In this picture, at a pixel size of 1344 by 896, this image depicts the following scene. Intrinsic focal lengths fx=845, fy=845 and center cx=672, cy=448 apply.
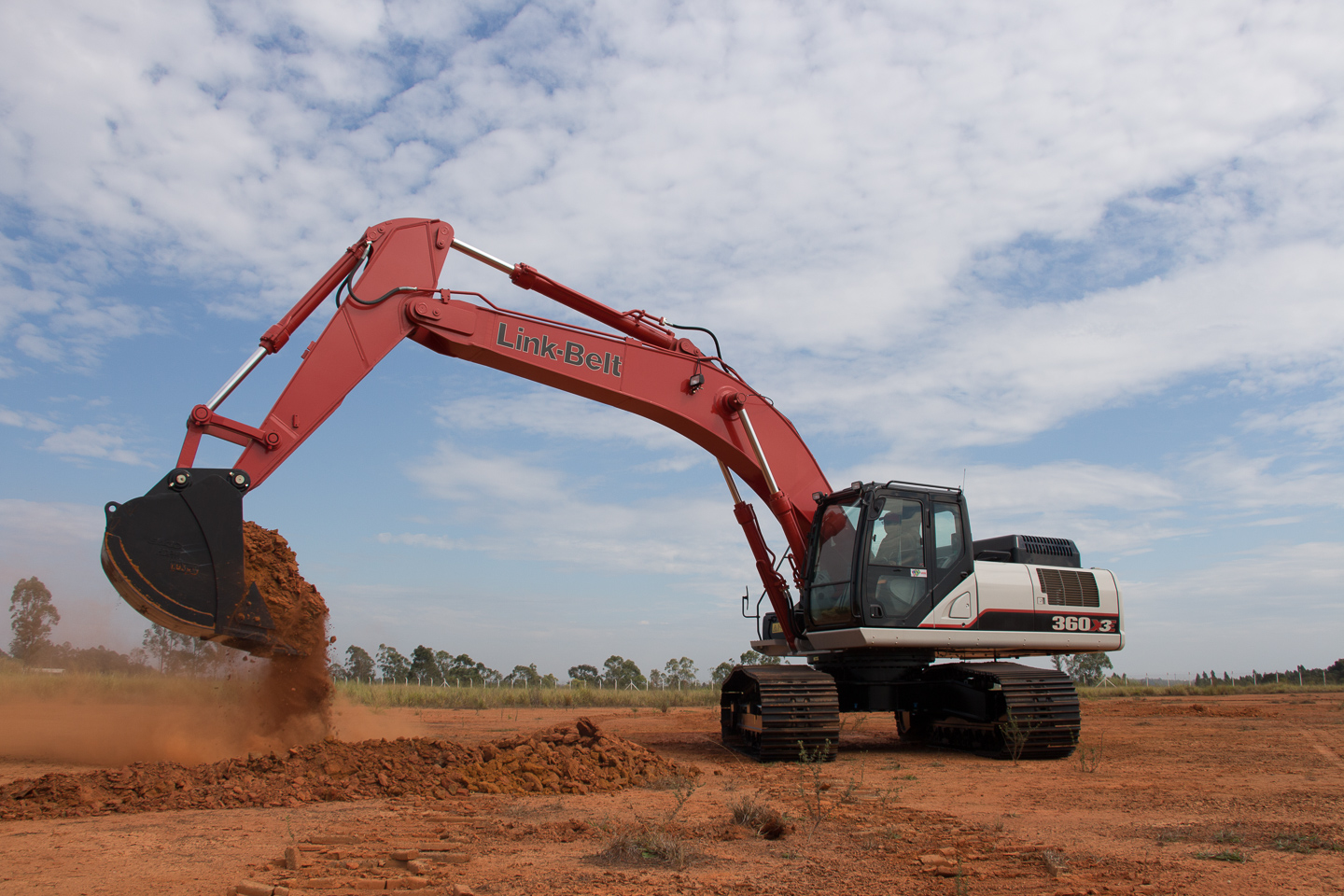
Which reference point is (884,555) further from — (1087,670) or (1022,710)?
(1087,670)

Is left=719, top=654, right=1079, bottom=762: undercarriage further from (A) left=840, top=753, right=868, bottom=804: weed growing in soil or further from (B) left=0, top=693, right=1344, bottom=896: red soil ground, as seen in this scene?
(B) left=0, top=693, right=1344, bottom=896: red soil ground

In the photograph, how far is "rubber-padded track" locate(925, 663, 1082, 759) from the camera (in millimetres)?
9273

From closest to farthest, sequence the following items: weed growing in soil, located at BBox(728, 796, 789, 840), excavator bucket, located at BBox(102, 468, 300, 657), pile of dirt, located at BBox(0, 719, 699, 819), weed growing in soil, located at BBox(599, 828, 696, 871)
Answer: weed growing in soil, located at BBox(599, 828, 696, 871) → weed growing in soil, located at BBox(728, 796, 789, 840) → pile of dirt, located at BBox(0, 719, 699, 819) → excavator bucket, located at BBox(102, 468, 300, 657)

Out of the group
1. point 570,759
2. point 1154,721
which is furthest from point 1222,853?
point 1154,721

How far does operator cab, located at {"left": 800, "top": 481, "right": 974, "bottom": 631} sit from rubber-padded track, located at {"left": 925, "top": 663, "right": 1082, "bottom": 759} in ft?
4.24

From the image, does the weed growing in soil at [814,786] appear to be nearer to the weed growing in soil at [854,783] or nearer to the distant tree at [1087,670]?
the weed growing in soil at [854,783]

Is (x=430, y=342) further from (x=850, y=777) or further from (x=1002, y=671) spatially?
(x=1002, y=671)

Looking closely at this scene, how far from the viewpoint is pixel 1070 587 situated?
33.0ft

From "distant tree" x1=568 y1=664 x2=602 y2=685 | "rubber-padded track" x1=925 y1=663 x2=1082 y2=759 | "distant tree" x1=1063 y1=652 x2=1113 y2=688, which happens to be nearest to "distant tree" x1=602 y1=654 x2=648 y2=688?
"distant tree" x1=568 y1=664 x2=602 y2=685

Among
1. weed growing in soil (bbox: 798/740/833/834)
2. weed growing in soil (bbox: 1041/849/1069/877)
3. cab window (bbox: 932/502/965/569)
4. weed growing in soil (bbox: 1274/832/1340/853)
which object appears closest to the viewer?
weed growing in soil (bbox: 1041/849/1069/877)

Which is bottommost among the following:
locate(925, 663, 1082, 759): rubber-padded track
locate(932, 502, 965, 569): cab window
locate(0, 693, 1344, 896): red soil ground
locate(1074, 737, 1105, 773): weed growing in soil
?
locate(1074, 737, 1105, 773): weed growing in soil

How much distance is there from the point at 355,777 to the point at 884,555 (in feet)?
18.6

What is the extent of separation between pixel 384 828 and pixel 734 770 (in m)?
3.92

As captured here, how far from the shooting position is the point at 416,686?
2470 cm
